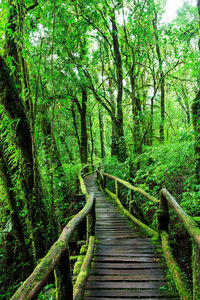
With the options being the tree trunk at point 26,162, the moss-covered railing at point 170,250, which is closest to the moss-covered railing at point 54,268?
the moss-covered railing at point 170,250

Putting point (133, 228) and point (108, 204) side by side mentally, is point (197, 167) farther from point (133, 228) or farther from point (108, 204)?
point (108, 204)

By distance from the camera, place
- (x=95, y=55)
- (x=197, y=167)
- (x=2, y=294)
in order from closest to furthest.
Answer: (x=197, y=167) → (x=2, y=294) → (x=95, y=55)

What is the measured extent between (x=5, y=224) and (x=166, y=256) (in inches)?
193

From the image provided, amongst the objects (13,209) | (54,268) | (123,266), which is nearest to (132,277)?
(123,266)

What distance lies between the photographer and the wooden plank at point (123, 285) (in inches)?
116

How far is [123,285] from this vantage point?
9.87 feet

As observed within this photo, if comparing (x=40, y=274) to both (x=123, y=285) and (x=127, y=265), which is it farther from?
(x=127, y=265)

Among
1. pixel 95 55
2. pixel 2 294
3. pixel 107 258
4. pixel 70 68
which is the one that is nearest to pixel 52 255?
pixel 107 258

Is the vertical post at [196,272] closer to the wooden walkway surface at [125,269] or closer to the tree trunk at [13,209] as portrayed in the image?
the wooden walkway surface at [125,269]

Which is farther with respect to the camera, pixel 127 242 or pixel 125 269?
pixel 127 242

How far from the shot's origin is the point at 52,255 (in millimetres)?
1868

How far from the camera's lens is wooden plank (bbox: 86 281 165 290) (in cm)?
295

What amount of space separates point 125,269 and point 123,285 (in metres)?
0.44

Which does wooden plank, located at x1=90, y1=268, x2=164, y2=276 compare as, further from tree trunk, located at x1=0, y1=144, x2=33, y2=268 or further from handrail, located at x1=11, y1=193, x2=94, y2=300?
tree trunk, located at x1=0, y1=144, x2=33, y2=268
